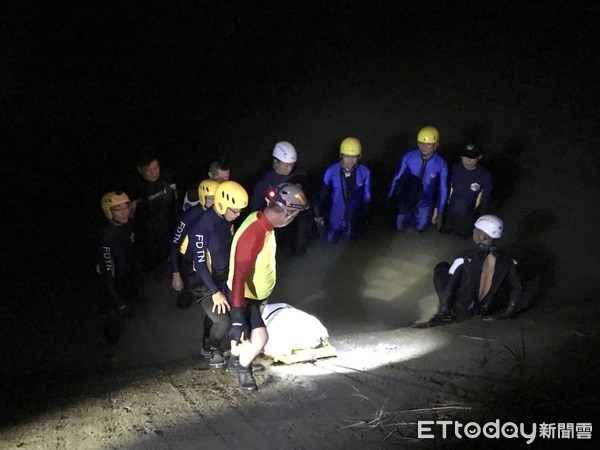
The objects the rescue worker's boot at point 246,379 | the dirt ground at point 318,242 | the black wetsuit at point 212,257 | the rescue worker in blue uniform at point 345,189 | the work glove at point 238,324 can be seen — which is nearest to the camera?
the dirt ground at point 318,242

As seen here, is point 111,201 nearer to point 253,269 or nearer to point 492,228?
point 253,269

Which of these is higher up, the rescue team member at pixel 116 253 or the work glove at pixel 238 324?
the rescue team member at pixel 116 253

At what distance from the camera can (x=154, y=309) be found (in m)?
7.93

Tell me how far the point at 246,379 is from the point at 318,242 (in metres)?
4.34

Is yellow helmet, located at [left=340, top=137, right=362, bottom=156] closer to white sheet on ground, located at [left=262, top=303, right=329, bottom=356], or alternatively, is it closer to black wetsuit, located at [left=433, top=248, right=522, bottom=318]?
black wetsuit, located at [left=433, top=248, right=522, bottom=318]

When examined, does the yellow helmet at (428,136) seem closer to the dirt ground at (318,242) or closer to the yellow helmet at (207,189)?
the dirt ground at (318,242)

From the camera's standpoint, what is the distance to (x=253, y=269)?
529cm

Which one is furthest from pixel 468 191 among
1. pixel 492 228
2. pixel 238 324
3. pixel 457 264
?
pixel 238 324

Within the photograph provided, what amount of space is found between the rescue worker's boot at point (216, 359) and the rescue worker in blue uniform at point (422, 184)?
13.8ft

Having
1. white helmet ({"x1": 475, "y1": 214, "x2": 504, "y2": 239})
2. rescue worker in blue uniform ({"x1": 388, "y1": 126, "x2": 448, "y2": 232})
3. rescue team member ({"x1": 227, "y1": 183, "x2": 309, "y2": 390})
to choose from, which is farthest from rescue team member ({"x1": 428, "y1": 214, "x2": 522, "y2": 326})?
rescue team member ({"x1": 227, "y1": 183, "x2": 309, "y2": 390})

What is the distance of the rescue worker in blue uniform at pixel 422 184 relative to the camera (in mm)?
8781

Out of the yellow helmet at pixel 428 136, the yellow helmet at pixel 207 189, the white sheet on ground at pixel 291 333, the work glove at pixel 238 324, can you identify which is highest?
the yellow helmet at pixel 428 136

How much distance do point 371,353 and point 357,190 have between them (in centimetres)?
324

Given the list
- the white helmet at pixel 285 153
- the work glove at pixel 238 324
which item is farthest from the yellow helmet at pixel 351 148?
the work glove at pixel 238 324
